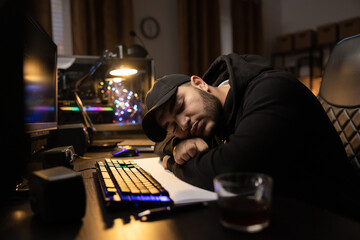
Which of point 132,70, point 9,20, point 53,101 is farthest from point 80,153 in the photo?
point 9,20

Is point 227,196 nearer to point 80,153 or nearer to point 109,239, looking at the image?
point 109,239

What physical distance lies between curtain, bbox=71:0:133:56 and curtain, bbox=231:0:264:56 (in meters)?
1.59

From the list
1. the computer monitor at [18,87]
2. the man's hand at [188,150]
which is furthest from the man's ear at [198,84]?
the computer monitor at [18,87]

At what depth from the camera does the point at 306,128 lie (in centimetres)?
73

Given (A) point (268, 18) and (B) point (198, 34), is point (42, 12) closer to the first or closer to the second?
(B) point (198, 34)

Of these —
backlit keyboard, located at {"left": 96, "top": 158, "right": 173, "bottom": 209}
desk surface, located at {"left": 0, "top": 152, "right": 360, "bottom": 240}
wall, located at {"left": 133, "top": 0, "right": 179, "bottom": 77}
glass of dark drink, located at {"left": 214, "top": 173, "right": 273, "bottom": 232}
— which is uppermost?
wall, located at {"left": 133, "top": 0, "right": 179, "bottom": 77}

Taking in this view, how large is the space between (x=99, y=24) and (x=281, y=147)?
9.49 feet

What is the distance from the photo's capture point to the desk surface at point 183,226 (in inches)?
15.7

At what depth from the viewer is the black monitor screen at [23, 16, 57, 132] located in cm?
79

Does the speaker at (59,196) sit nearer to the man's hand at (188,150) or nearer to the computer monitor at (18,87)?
the computer monitor at (18,87)

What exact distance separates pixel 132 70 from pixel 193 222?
124cm

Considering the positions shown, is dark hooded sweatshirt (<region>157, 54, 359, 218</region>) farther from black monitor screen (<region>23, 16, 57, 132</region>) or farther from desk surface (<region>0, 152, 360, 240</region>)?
black monitor screen (<region>23, 16, 57, 132</region>)

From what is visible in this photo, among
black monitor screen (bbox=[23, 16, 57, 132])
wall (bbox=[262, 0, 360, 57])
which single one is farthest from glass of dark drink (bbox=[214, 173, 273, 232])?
wall (bbox=[262, 0, 360, 57])

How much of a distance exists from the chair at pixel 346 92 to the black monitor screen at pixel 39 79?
1096 millimetres
